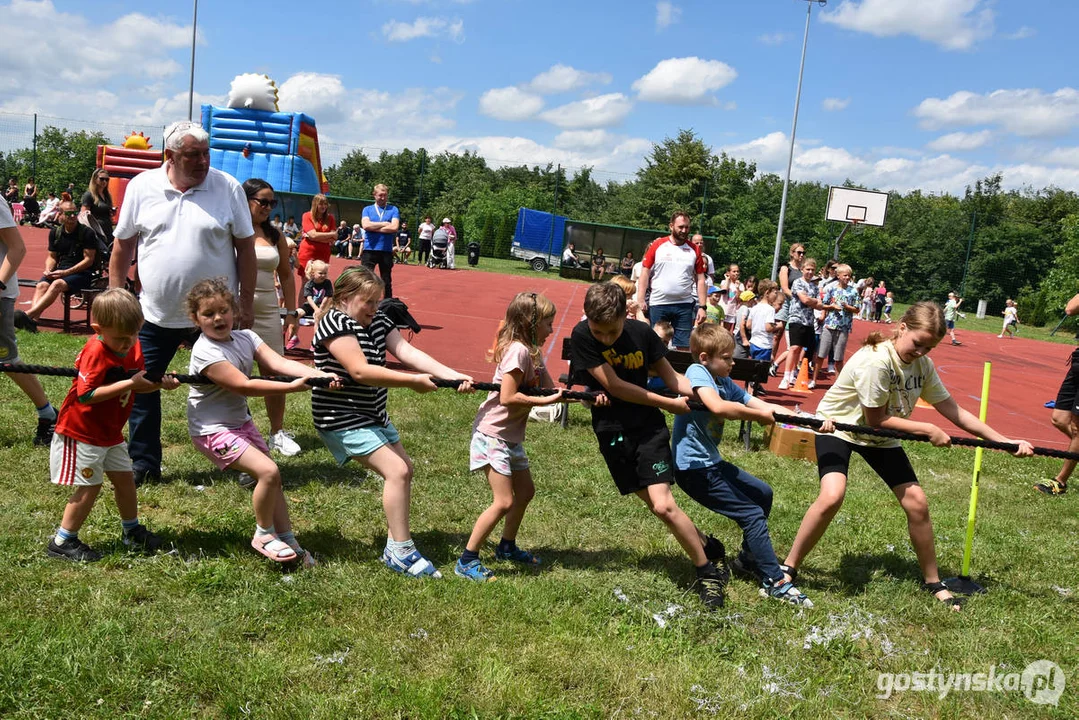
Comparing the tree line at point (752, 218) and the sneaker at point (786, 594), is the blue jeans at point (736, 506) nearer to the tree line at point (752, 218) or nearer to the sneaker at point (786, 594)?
the sneaker at point (786, 594)

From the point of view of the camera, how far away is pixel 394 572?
13.9 ft

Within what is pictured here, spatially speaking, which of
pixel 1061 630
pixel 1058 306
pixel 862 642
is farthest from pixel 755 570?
pixel 1058 306

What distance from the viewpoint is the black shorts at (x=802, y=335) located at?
11.6m

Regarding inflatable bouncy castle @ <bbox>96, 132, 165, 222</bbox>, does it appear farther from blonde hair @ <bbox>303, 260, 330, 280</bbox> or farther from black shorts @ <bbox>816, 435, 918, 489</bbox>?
black shorts @ <bbox>816, 435, 918, 489</bbox>

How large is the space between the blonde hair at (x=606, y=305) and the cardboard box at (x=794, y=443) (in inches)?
154

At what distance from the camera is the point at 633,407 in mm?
4316

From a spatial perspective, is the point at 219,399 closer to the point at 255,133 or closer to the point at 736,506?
the point at 736,506

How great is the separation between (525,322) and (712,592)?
1.67 m

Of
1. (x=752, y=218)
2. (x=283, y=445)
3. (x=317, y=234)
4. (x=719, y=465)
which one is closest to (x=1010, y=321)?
(x=752, y=218)

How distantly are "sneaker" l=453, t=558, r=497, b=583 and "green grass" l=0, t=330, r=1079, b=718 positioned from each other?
5.0 inches

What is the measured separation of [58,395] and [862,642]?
21.8 feet

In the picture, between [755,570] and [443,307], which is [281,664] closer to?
[755,570]

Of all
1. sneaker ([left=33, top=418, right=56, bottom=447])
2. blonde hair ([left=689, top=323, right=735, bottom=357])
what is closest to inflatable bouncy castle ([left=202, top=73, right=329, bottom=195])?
sneaker ([left=33, top=418, right=56, bottom=447])

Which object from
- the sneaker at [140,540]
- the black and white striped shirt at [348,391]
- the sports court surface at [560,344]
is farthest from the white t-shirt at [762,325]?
the sneaker at [140,540]
